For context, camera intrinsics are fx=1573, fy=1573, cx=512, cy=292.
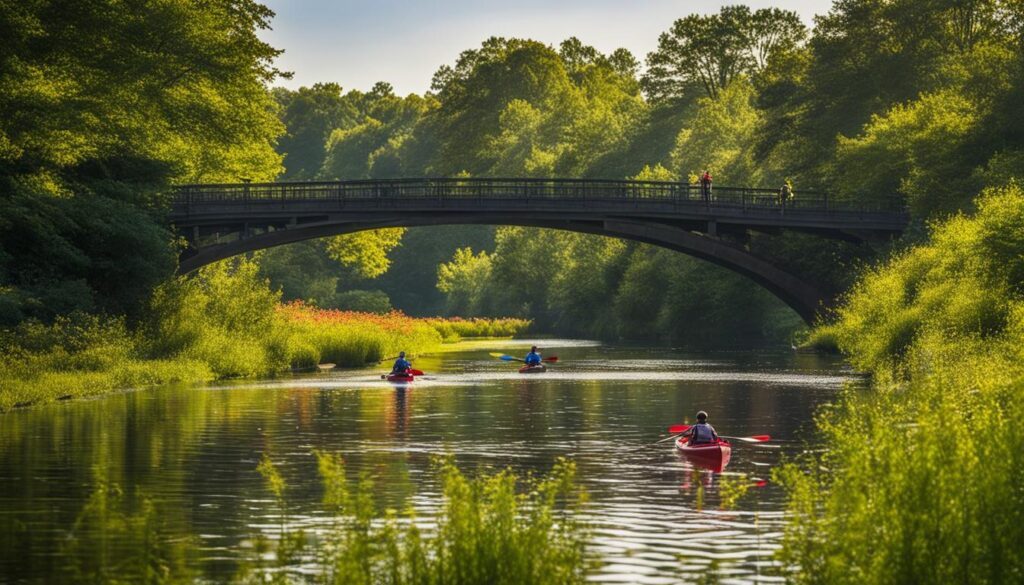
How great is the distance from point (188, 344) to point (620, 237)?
25367mm

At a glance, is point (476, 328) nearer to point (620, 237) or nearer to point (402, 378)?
point (620, 237)

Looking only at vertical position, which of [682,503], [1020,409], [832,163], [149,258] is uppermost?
[832,163]

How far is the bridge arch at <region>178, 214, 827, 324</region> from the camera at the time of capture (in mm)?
66312

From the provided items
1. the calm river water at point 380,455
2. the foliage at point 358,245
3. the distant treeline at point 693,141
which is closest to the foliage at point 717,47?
the distant treeline at point 693,141

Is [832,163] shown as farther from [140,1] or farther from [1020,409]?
[1020,409]

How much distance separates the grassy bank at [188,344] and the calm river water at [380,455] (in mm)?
1602

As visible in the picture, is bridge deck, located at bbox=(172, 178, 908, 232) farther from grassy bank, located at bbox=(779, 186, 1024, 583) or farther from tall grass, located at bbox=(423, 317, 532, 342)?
grassy bank, located at bbox=(779, 186, 1024, 583)

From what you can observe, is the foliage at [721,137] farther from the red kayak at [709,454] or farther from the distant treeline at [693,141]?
the red kayak at [709,454]

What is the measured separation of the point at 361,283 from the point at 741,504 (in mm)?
138971

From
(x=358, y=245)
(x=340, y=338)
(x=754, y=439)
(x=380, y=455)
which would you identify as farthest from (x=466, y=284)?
(x=380, y=455)

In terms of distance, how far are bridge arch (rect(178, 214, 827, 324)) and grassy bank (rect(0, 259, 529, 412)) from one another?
179cm

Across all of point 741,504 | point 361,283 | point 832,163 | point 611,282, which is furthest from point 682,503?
point 361,283

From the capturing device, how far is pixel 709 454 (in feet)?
89.0

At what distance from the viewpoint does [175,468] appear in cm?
2602
